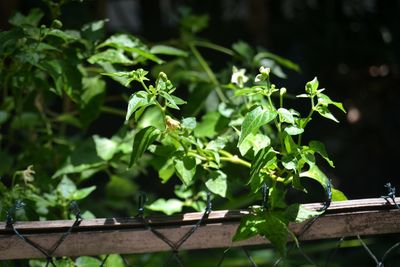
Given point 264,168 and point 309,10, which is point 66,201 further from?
point 309,10

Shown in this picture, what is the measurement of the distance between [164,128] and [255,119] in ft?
1.12

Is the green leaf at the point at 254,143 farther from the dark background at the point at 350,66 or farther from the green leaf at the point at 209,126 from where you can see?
the dark background at the point at 350,66

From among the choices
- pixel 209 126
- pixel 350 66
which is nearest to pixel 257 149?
pixel 209 126

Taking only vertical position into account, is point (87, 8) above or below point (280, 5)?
above

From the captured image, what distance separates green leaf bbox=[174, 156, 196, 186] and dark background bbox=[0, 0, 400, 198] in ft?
6.17

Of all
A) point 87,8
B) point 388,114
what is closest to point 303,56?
point 388,114

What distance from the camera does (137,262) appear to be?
2.44 m

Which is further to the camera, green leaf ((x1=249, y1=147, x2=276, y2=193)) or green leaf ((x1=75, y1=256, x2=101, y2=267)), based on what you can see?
green leaf ((x1=75, y1=256, x2=101, y2=267))

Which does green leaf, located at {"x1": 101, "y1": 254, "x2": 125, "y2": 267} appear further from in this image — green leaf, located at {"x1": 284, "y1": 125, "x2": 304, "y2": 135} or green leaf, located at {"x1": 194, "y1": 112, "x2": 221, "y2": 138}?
green leaf, located at {"x1": 284, "y1": 125, "x2": 304, "y2": 135}

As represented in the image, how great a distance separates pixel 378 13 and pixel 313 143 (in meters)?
2.28

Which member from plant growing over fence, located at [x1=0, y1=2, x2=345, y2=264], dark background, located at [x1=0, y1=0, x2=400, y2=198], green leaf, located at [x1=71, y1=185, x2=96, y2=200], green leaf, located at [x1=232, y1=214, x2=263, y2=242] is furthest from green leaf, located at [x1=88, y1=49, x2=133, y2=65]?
dark background, located at [x1=0, y1=0, x2=400, y2=198]

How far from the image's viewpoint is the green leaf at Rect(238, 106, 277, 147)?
1.13 meters

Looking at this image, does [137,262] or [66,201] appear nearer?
[66,201]

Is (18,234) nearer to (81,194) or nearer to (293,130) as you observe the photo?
(81,194)
